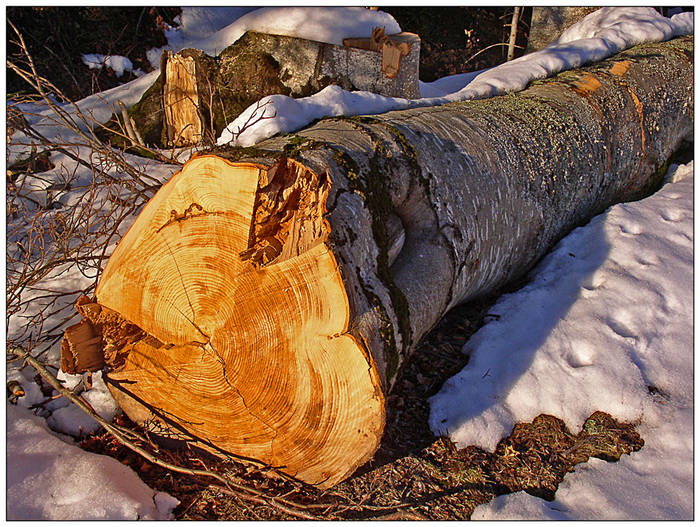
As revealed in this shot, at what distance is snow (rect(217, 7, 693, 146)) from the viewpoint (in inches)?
104

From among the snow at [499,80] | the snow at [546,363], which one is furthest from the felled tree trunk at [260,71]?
the snow at [499,80]

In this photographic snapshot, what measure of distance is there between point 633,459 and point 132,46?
23.3 feet

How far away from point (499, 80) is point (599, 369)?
2.47 meters

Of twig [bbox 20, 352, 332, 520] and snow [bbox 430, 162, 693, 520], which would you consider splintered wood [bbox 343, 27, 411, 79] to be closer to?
snow [bbox 430, 162, 693, 520]

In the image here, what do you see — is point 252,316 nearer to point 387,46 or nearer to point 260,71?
point 260,71

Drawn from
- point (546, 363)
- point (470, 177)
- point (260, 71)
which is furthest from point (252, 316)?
point (260, 71)

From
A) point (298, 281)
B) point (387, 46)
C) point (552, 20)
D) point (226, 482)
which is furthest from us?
point (552, 20)

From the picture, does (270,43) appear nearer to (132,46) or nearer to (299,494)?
(299,494)

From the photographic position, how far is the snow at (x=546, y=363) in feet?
6.44

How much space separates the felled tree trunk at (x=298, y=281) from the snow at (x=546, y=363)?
0.32m

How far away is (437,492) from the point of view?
6.84 feet

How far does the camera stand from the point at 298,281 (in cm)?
170

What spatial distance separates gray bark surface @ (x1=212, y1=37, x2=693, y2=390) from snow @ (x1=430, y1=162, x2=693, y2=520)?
0.35 meters

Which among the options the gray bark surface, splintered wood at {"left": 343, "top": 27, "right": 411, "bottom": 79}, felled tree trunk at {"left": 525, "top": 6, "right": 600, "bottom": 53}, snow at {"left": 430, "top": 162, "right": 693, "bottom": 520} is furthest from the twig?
felled tree trunk at {"left": 525, "top": 6, "right": 600, "bottom": 53}
